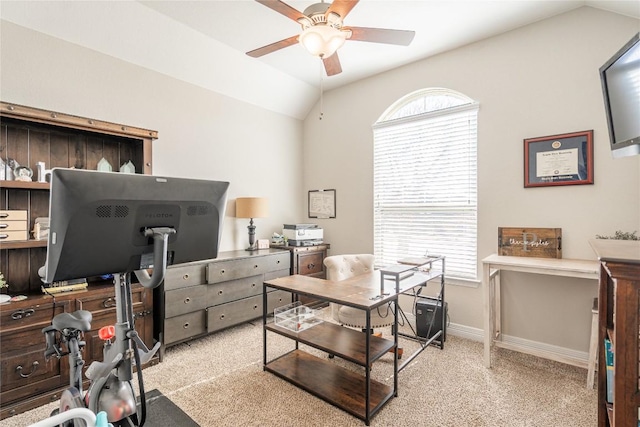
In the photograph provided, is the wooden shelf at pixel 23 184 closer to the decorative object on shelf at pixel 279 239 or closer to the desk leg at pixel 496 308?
the decorative object on shelf at pixel 279 239

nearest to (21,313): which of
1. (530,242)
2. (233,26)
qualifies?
(233,26)

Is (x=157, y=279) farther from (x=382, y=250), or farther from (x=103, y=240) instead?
(x=382, y=250)

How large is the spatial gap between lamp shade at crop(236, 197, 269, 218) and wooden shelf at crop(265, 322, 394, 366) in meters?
1.53

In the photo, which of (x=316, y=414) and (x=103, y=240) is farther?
(x=316, y=414)

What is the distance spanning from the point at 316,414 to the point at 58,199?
6.26ft

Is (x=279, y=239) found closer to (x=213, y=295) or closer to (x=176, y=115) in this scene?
(x=213, y=295)

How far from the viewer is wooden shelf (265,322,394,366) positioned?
2084 millimetres

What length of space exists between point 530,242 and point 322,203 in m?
2.53

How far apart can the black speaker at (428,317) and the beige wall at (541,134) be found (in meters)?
0.40

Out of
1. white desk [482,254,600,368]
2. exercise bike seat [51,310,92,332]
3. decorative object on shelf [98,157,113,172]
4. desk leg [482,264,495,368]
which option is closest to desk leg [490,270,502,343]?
white desk [482,254,600,368]

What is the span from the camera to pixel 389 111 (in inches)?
150

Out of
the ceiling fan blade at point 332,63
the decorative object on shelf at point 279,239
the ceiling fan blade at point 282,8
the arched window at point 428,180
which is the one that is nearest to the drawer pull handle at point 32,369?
the decorative object on shelf at point 279,239

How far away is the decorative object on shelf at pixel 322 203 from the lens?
433 centimetres

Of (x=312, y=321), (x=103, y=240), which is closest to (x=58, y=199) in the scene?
(x=103, y=240)
